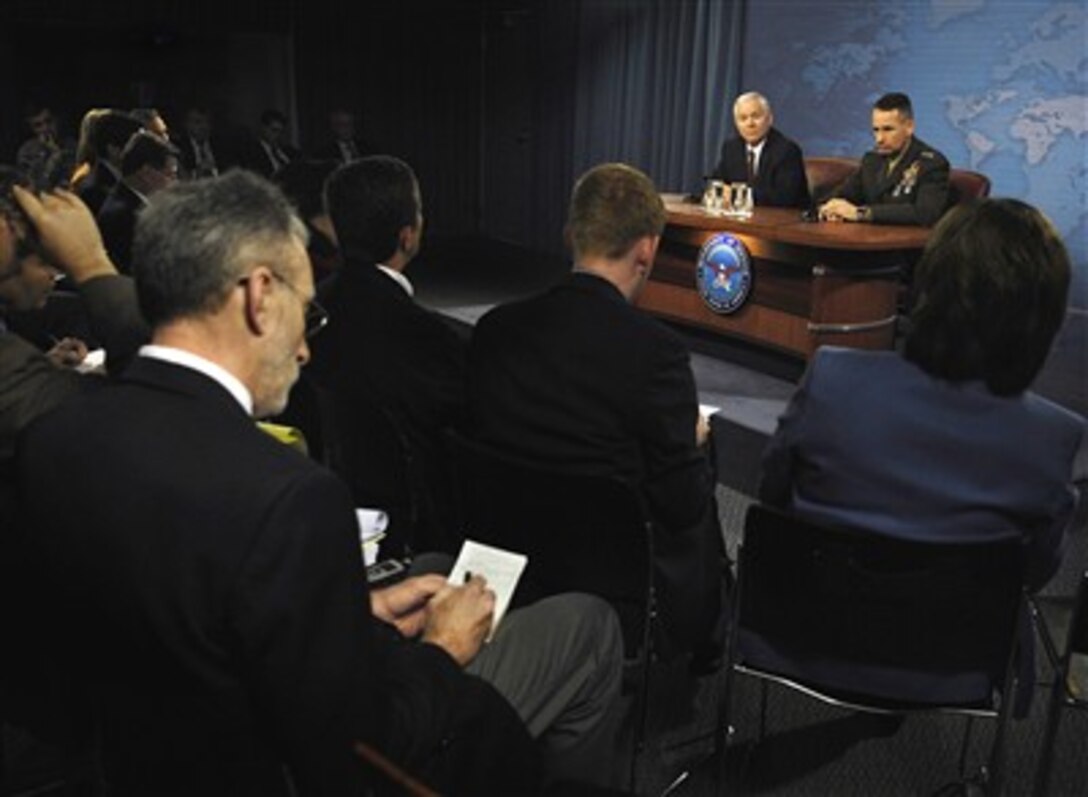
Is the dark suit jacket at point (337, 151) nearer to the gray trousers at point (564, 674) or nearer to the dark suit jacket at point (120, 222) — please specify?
the dark suit jacket at point (120, 222)

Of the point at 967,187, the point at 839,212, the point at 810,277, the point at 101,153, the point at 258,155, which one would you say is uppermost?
the point at 101,153

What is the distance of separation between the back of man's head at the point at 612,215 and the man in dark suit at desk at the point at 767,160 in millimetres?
3525

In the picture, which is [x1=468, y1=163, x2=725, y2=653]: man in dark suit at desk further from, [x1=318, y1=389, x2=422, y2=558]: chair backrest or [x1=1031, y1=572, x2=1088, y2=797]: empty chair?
[x1=1031, y1=572, x2=1088, y2=797]: empty chair

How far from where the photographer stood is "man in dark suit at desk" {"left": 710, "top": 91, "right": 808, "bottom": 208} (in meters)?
5.51

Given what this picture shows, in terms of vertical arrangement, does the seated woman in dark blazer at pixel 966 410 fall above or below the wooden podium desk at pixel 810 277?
above

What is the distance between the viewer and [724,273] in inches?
200

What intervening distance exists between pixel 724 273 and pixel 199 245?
4.06 meters

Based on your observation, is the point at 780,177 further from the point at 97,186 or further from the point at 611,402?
the point at 611,402

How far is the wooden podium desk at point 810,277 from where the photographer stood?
14.9ft

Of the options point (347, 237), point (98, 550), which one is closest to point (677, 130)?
point (347, 237)

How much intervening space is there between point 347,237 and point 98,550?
4.80ft

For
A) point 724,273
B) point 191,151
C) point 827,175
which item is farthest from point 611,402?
point 191,151

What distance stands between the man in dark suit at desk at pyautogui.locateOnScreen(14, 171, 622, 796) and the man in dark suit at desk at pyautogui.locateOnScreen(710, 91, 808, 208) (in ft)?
14.9

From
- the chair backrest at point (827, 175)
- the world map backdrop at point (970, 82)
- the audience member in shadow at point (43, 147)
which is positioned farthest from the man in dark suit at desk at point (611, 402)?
the audience member in shadow at point (43, 147)
